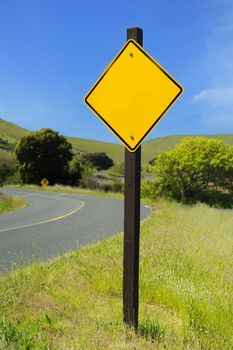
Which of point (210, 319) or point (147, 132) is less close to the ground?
point (147, 132)

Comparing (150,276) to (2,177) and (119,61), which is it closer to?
(119,61)

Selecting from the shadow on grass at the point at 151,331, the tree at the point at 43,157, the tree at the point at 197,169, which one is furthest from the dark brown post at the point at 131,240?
the tree at the point at 43,157

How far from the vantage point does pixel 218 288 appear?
608 centimetres

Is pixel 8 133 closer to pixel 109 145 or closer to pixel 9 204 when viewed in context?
pixel 109 145

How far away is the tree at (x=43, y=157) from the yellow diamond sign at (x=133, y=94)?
52.8m

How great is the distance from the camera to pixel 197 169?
3322 cm

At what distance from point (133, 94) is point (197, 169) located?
29441 mm

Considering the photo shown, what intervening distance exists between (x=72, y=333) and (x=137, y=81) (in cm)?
240

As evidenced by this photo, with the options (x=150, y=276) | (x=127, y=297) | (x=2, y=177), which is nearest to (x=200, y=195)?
(x=150, y=276)

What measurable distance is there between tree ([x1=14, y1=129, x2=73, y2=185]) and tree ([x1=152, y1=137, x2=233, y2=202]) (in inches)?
959

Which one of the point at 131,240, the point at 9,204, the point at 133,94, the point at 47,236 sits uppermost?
the point at 133,94

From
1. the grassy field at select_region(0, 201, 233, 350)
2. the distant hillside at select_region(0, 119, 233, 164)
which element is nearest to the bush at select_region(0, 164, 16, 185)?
the distant hillside at select_region(0, 119, 233, 164)

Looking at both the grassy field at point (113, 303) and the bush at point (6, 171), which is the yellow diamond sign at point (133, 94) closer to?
the grassy field at point (113, 303)

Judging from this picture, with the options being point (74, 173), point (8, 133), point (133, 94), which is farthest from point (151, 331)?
point (8, 133)
